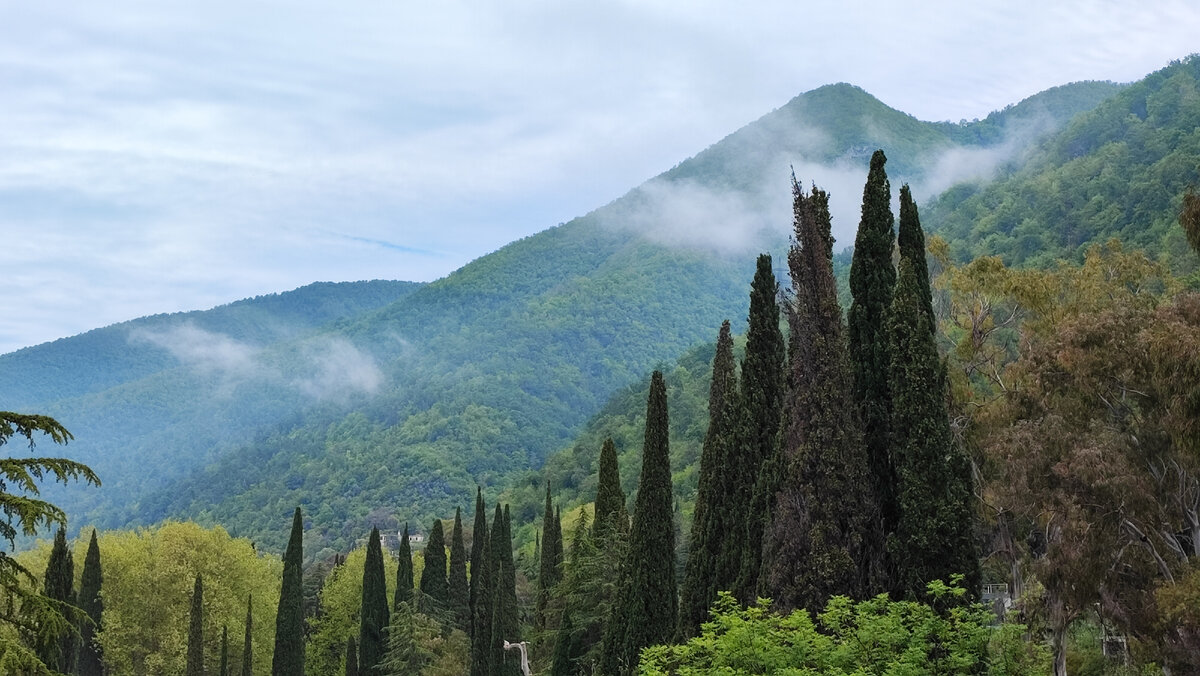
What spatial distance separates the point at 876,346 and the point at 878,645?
561 centimetres

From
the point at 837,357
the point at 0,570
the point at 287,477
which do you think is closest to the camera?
the point at 0,570

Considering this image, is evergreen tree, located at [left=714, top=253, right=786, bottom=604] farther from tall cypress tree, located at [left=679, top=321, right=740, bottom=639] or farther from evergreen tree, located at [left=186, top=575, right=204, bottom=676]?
evergreen tree, located at [left=186, top=575, right=204, bottom=676]

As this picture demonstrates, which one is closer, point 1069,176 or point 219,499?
point 1069,176

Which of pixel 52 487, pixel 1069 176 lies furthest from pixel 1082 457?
pixel 52 487

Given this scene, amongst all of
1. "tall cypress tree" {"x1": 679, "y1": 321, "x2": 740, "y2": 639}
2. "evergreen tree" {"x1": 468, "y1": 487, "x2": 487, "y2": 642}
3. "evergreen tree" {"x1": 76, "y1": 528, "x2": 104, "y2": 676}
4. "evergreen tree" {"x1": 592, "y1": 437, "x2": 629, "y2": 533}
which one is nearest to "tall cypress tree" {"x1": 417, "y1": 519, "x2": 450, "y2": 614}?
"evergreen tree" {"x1": 468, "y1": 487, "x2": 487, "y2": 642}

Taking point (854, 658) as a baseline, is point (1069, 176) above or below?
above

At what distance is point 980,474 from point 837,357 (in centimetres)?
1125

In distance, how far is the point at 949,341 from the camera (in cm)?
3055

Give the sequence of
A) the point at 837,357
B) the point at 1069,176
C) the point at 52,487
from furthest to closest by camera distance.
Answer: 1. the point at 52,487
2. the point at 1069,176
3. the point at 837,357

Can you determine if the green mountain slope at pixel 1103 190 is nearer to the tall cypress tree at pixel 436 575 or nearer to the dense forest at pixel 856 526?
the dense forest at pixel 856 526

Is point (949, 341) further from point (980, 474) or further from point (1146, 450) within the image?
point (1146, 450)

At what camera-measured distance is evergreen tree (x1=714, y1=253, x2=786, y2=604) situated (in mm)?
20266

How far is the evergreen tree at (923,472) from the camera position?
48.0 ft

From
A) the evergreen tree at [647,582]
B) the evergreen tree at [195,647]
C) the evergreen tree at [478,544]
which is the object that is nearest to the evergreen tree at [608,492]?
the evergreen tree at [647,582]
